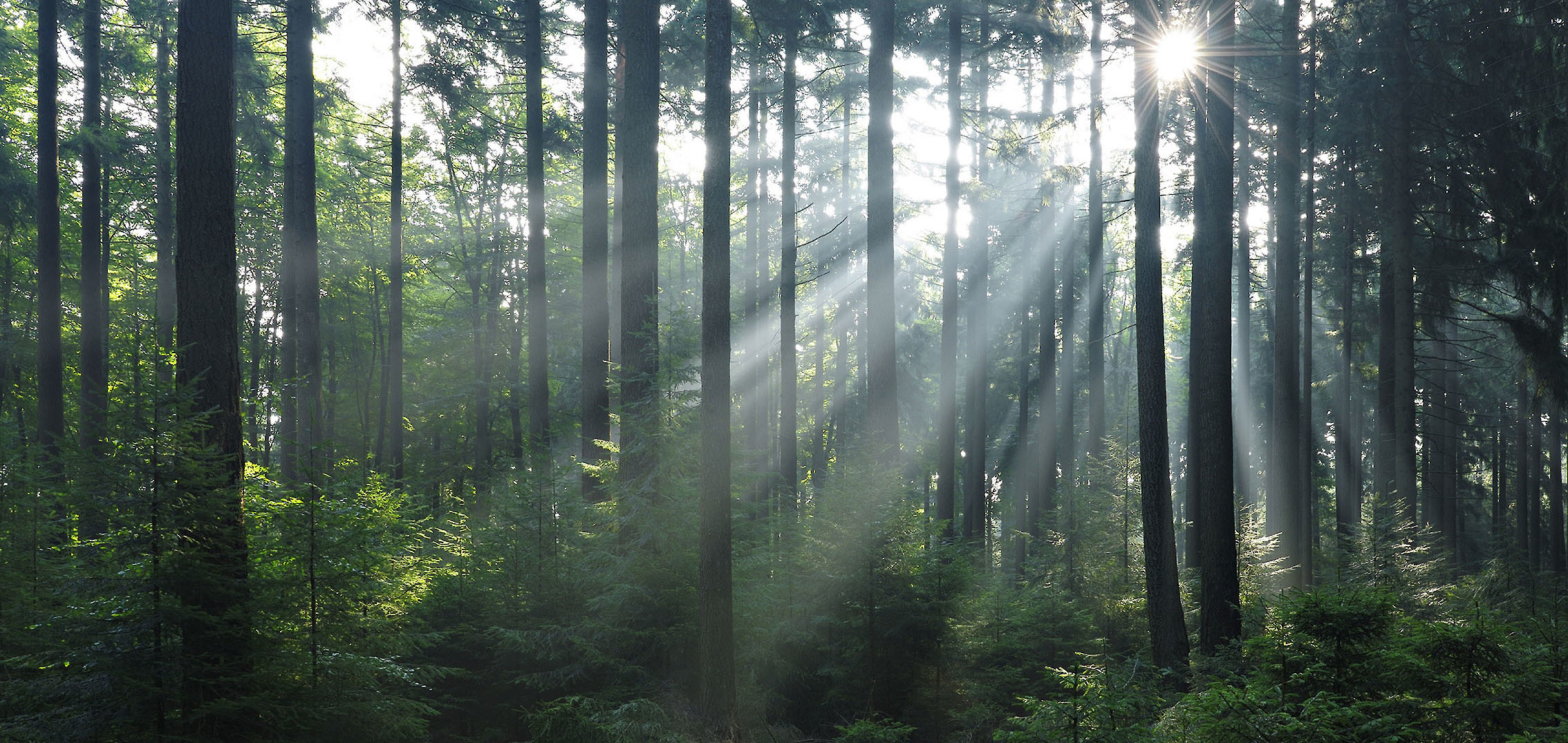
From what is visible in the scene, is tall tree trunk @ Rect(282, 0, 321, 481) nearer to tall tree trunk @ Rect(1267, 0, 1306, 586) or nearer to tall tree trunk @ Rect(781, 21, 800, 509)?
tall tree trunk @ Rect(781, 21, 800, 509)

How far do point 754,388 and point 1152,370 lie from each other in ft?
51.8

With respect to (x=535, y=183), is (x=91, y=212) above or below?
below

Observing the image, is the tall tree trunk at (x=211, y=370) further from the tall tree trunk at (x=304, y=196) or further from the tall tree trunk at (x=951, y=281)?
the tall tree trunk at (x=951, y=281)

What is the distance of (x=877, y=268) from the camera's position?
14180 mm

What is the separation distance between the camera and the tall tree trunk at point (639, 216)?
35.1 ft

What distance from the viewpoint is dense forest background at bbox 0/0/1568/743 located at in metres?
5.65

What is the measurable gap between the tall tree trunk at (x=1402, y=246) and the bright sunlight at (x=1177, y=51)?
7.12m

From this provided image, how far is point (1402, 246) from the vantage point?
15016 mm

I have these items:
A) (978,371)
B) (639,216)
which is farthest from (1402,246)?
(639,216)

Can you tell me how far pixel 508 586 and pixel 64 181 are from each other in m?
22.7

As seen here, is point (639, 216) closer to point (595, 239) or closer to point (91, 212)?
point (595, 239)

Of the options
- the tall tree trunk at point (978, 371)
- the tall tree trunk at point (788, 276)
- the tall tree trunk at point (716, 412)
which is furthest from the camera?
the tall tree trunk at point (978, 371)

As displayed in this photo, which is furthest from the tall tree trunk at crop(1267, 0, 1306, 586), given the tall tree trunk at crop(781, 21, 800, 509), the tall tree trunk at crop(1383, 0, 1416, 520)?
the tall tree trunk at crop(781, 21, 800, 509)

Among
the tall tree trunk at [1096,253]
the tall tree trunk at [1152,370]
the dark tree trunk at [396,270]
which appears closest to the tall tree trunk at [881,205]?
the tall tree trunk at [1152,370]
